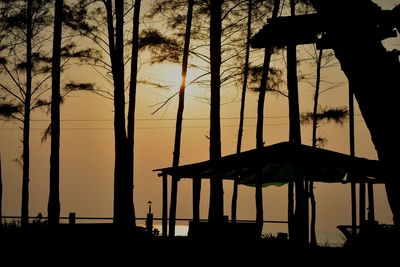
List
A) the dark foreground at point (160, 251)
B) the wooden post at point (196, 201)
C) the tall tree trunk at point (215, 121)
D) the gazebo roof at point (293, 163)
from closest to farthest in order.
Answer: the dark foreground at point (160, 251) < the gazebo roof at point (293, 163) < the wooden post at point (196, 201) < the tall tree trunk at point (215, 121)

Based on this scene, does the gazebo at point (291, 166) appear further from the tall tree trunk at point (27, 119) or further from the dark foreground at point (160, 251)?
the tall tree trunk at point (27, 119)

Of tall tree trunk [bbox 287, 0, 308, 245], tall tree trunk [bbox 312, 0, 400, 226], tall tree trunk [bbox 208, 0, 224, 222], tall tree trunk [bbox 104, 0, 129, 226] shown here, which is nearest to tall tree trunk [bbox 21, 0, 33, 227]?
tall tree trunk [bbox 104, 0, 129, 226]

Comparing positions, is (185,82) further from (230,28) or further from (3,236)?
(3,236)

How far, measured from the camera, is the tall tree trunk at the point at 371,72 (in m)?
2.30

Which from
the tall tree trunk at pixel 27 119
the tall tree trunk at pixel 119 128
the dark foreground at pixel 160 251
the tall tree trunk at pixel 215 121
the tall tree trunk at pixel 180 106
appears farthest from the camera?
the tall tree trunk at pixel 27 119

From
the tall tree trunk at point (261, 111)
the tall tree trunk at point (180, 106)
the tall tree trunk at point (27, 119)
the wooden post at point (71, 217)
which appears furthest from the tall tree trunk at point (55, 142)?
the tall tree trunk at point (261, 111)

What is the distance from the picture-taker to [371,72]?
2367mm

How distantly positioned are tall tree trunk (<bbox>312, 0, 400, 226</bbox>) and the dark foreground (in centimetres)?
587

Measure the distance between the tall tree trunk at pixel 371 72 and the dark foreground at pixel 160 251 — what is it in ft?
19.2

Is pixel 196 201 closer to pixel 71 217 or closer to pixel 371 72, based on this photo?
pixel 71 217

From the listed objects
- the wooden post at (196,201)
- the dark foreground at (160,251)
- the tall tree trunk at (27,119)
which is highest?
the tall tree trunk at (27,119)

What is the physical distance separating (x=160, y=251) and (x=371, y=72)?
8.17 m

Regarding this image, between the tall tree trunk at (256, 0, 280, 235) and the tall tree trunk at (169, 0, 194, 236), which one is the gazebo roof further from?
the tall tree trunk at (169, 0, 194, 236)

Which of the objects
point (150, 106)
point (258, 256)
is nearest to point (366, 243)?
point (258, 256)
